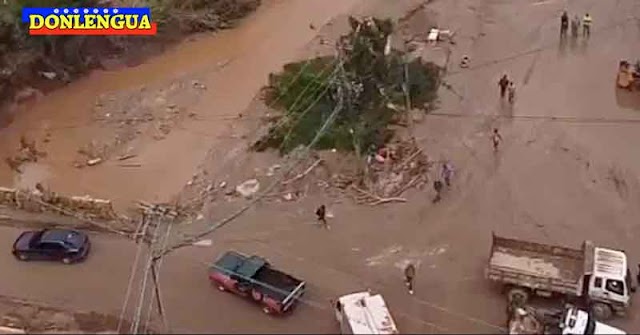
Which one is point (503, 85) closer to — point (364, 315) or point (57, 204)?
point (364, 315)

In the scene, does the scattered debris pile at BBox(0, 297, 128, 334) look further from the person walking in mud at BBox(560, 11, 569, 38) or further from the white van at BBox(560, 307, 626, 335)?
the person walking in mud at BBox(560, 11, 569, 38)

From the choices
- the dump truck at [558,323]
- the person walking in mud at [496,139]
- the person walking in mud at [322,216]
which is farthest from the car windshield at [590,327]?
the person walking in mud at [496,139]

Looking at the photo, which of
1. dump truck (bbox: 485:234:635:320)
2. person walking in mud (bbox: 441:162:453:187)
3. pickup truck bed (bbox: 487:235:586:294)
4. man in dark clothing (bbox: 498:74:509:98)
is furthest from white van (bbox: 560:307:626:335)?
man in dark clothing (bbox: 498:74:509:98)

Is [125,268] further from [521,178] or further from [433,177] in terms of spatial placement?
[521,178]

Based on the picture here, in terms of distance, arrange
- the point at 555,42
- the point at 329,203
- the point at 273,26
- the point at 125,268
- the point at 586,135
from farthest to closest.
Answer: the point at 273,26 < the point at 555,42 < the point at 586,135 < the point at 329,203 < the point at 125,268

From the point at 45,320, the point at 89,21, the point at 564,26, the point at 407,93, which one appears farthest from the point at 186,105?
the point at 564,26

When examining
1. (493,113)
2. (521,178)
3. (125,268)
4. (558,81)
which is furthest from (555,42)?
(125,268)
